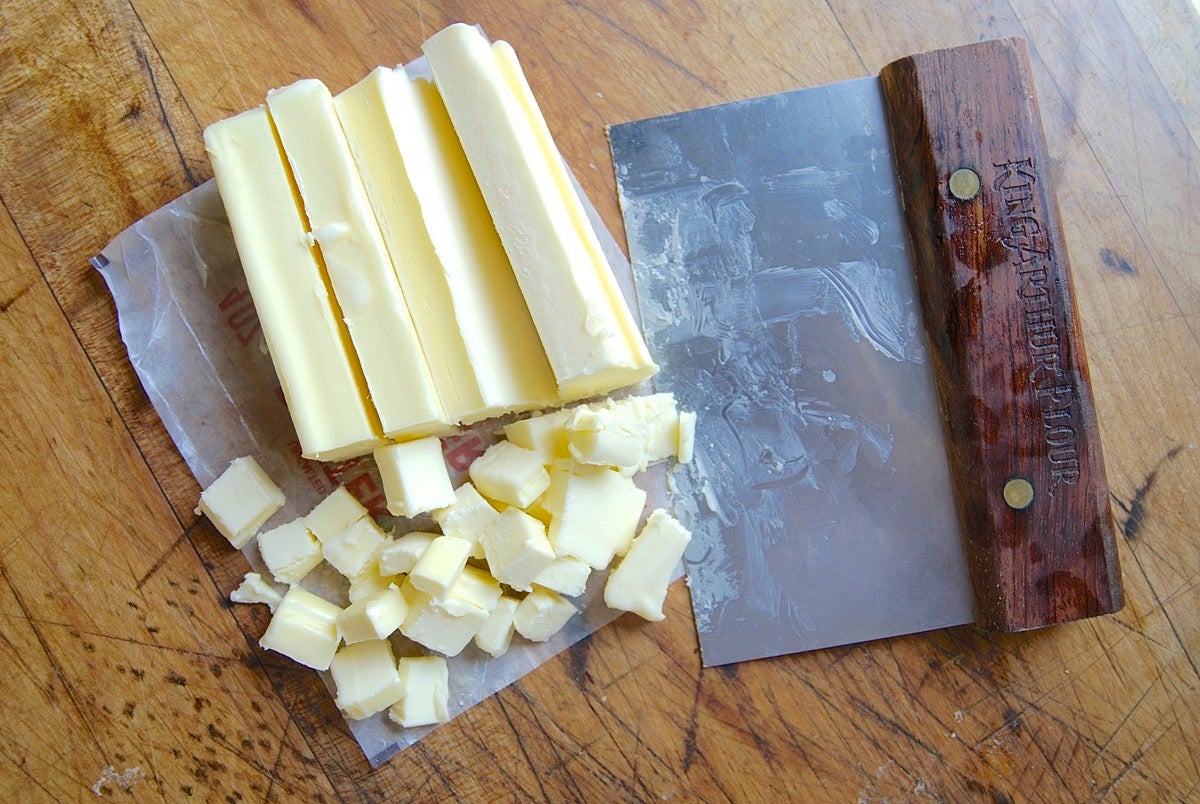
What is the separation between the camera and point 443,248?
159 centimetres

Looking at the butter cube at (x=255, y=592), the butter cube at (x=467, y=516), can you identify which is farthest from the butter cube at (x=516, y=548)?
the butter cube at (x=255, y=592)

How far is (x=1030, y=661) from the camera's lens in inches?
71.4

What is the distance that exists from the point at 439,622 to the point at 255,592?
0.40m

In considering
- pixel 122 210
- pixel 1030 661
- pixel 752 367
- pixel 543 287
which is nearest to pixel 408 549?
pixel 543 287

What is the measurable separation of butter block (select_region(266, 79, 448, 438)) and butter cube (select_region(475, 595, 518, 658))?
0.42 m

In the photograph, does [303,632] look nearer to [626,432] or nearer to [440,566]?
[440,566]

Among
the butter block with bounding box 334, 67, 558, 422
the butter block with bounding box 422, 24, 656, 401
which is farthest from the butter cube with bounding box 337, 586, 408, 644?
the butter block with bounding box 422, 24, 656, 401

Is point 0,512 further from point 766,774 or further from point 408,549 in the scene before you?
point 766,774

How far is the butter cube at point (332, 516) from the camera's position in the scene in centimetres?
172

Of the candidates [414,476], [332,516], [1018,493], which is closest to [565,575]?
[414,476]

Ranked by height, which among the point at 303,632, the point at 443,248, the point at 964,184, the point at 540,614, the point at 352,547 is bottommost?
the point at 540,614

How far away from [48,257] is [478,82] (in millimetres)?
1019

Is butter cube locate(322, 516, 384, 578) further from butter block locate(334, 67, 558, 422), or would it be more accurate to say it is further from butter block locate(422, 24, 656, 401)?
butter block locate(422, 24, 656, 401)

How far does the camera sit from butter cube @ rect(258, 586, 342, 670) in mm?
1681
